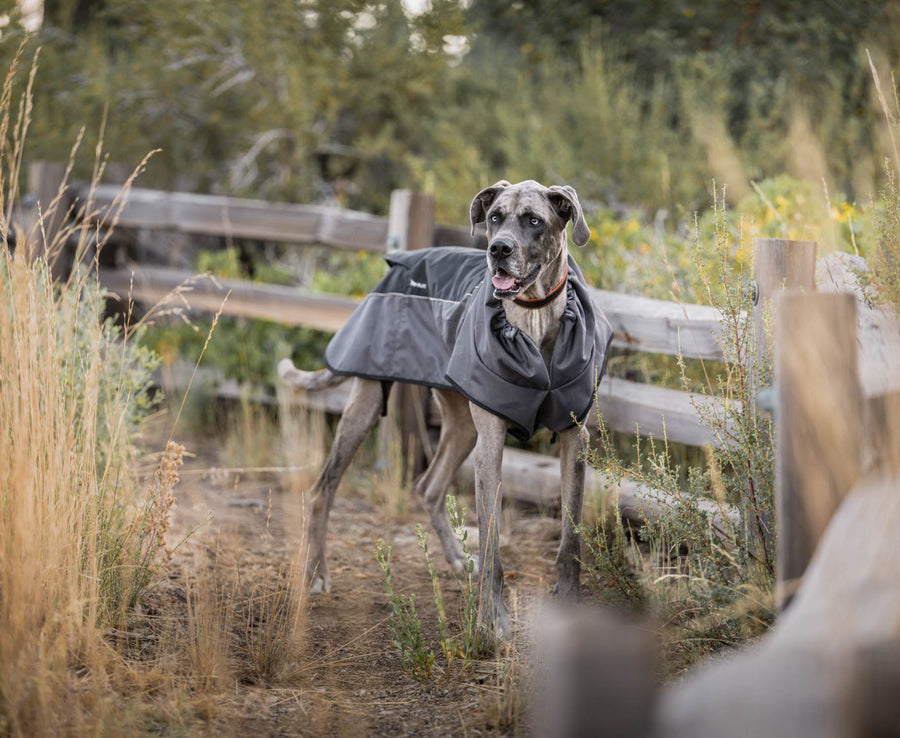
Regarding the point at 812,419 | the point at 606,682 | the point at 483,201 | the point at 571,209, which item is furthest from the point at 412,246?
the point at 606,682

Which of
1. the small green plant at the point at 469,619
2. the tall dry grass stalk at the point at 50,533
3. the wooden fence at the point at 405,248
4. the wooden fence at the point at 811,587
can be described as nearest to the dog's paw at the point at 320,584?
the tall dry grass stalk at the point at 50,533

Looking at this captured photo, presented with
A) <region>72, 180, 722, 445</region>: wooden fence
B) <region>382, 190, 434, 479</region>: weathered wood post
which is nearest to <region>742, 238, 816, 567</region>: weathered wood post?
<region>72, 180, 722, 445</region>: wooden fence

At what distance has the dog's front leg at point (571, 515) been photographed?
11.7 ft

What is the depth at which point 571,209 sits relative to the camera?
3621 millimetres

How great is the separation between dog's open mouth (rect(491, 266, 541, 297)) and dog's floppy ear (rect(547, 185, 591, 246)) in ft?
0.95

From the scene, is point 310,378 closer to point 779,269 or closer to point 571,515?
point 571,515

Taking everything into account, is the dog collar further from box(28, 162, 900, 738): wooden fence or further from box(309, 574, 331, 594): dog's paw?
box(309, 574, 331, 594): dog's paw

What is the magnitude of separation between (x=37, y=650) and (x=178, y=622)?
2.19ft

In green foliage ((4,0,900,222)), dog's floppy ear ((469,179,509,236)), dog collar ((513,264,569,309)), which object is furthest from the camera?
green foliage ((4,0,900,222))

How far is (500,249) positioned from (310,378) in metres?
1.59

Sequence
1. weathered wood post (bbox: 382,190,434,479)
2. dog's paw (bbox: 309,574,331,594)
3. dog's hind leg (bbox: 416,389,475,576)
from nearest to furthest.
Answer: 1. dog's paw (bbox: 309,574,331,594)
2. dog's hind leg (bbox: 416,389,475,576)
3. weathered wood post (bbox: 382,190,434,479)

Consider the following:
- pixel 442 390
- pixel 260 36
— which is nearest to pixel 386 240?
pixel 442 390

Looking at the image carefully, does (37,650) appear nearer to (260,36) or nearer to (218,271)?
(218,271)

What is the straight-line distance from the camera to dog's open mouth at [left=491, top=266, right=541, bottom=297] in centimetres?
338
